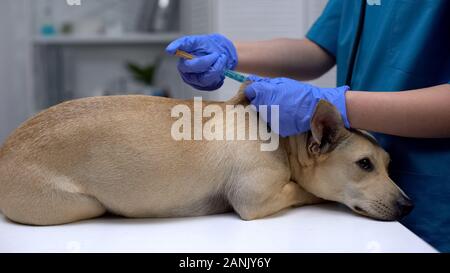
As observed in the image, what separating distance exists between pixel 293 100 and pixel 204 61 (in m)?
0.24

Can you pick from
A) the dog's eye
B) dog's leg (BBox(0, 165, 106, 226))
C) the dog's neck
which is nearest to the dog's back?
dog's leg (BBox(0, 165, 106, 226))

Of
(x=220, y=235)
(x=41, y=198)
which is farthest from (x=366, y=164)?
(x=41, y=198)

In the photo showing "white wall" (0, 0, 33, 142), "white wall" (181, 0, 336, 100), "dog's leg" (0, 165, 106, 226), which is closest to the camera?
"dog's leg" (0, 165, 106, 226)

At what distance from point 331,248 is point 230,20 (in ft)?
4.90

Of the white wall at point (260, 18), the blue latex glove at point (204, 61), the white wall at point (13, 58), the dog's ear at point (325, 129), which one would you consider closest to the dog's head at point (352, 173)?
the dog's ear at point (325, 129)

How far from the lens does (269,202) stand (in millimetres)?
992

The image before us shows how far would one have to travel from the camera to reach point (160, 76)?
296 cm

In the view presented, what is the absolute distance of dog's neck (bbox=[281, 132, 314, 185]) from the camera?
1.03 m

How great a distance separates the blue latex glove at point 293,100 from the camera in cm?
98

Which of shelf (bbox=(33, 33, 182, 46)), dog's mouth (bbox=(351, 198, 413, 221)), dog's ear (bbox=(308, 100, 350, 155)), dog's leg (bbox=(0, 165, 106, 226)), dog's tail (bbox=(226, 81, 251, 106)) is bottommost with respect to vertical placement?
dog's mouth (bbox=(351, 198, 413, 221))

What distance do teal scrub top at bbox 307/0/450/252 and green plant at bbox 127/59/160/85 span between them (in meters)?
1.78

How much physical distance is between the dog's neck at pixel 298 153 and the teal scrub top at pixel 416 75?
0.76 ft

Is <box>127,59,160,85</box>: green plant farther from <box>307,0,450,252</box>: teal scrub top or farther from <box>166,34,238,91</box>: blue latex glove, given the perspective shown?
<box>307,0,450,252</box>: teal scrub top

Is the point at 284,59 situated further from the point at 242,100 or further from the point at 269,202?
the point at 269,202
